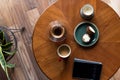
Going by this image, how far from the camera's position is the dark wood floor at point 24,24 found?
212cm

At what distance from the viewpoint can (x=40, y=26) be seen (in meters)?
1.66

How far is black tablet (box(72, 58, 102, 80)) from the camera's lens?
5.24ft

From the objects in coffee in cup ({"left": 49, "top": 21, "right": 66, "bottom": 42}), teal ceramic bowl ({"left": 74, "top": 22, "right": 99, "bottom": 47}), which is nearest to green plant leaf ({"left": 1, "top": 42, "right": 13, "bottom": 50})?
coffee in cup ({"left": 49, "top": 21, "right": 66, "bottom": 42})

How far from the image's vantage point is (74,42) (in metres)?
1.63

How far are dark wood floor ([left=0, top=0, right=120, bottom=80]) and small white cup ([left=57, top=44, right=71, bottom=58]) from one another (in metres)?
0.54

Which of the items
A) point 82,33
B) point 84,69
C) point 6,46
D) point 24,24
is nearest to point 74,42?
point 82,33

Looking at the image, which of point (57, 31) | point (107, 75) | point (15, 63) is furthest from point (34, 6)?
point (107, 75)

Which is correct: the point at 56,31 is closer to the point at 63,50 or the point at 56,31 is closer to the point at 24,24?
the point at 63,50

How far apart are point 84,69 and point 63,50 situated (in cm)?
18

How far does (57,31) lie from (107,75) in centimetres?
42

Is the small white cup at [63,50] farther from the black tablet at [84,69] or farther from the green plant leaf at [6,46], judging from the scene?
the green plant leaf at [6,46]

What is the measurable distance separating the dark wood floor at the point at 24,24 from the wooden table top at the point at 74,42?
1.68ft

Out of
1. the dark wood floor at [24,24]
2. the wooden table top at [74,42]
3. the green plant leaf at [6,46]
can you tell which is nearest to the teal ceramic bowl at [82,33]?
the wooden table top at [74,42]

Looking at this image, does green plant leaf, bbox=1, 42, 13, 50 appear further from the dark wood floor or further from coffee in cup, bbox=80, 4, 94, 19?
coffee in cup, bbox=80, 4, 94, 19
